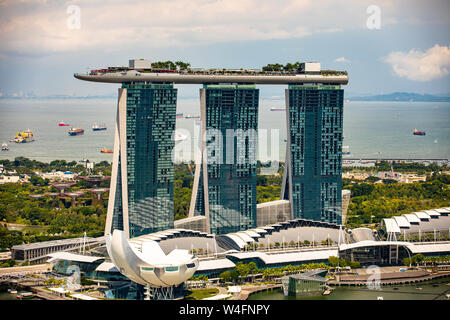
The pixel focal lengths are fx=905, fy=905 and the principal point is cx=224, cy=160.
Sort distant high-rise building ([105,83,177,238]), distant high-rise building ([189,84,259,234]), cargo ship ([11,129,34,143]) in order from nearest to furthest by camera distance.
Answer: distant high-rise building ([105,83,177,238]) < distant high-rise building ([189,84,259,234]) < cargo ship ([11,129,34,143])

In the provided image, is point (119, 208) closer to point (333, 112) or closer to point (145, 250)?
point (145, 250)

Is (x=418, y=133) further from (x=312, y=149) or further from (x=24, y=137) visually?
(x=312, y=149)

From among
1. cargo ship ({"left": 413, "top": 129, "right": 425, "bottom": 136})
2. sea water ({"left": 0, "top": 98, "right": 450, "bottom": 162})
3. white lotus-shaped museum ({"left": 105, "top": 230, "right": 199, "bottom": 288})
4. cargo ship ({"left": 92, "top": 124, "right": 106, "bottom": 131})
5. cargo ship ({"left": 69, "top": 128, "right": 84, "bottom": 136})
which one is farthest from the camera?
cargo ship ({"left": 92, "top": 124, "right": 106, "bottom": 131})

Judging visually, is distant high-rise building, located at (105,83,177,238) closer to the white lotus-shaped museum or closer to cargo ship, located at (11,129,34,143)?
the white lotus-shaped museum

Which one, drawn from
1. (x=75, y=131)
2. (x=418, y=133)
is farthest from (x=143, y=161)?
(x=418, y=133)

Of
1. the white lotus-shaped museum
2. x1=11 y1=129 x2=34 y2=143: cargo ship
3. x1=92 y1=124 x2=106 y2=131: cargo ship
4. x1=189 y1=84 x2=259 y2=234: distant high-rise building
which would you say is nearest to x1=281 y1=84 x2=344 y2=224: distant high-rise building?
x1=189 y1=84 x2=259 y2=234: distant high-rise building

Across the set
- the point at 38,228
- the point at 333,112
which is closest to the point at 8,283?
the point at 38,228
